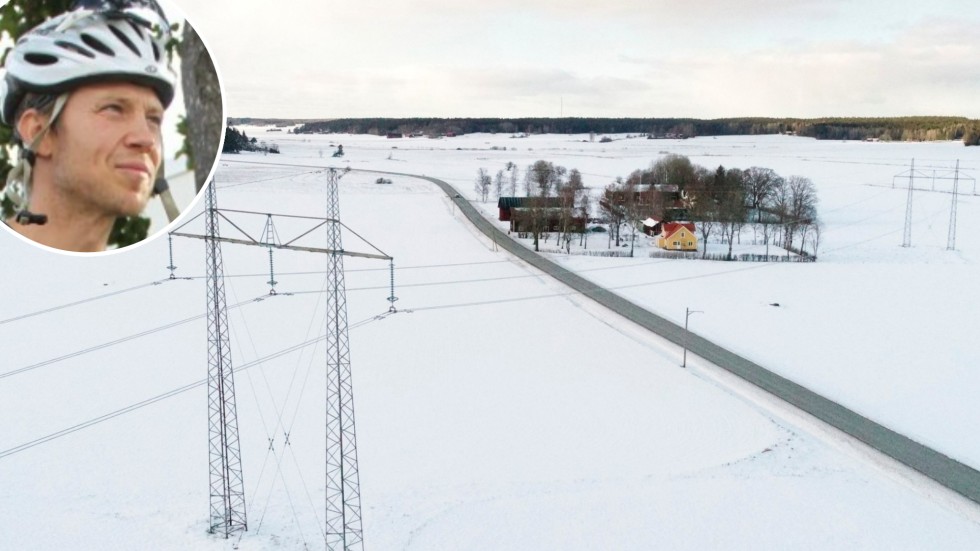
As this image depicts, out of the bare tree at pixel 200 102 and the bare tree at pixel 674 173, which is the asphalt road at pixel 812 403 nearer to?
the bare tree at pixel 200 102

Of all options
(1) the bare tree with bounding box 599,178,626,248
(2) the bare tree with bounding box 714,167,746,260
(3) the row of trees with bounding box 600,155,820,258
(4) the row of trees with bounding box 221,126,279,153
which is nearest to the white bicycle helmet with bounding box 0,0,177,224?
(2) the bare tree with bounding box 714,167,746,260

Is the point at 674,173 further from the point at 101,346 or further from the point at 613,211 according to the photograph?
the point at 101,346

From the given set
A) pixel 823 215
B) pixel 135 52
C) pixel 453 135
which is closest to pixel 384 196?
pixel 823 215

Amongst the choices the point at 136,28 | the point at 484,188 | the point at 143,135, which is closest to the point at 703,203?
the point at 484,188

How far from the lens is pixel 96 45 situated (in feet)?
9.98

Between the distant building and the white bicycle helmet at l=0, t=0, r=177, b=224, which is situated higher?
the white bicycle helmet at l=0, t=0, r=177, b=224

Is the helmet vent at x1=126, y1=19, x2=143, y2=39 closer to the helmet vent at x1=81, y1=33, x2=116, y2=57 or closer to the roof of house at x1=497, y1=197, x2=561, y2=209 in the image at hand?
the helmet vent at x1=81, y1=33, x2=116, y2=57

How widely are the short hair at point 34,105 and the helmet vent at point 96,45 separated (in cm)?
26

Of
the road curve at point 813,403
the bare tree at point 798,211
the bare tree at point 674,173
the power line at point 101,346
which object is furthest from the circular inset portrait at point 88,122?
the bare tree at point 674,173

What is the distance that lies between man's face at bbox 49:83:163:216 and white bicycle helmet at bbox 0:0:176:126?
0.06 metres

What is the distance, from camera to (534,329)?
88.6 ft

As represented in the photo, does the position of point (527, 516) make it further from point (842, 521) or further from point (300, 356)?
point (300, 356)

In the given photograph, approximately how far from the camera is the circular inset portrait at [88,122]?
2939mm

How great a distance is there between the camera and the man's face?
2984mm
